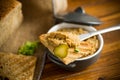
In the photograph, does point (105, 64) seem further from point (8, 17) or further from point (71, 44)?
point (8, 17)

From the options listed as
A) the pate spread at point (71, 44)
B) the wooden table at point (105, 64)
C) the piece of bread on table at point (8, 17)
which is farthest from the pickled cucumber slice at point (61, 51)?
the piece of bread on table at point (8, 17)

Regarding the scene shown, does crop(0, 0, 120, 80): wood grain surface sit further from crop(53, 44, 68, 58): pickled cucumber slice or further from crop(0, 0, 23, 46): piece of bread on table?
crop(53, 44, 68, 58): pickled cucumber slice

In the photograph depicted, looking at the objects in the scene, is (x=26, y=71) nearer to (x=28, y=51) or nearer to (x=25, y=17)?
(x=28, y=51)

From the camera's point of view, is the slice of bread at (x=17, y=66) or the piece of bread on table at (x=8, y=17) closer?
the slice of bread at (x=17, y=66)

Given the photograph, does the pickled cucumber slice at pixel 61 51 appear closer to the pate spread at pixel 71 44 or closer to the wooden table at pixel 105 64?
the pate spread at pixel 71 44

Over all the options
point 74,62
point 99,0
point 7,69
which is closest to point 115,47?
point 74,62

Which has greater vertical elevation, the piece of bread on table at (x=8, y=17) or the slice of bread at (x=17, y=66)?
the piece of bread on table at (x=8, y=17)
